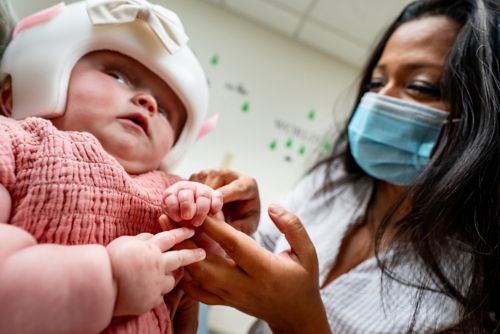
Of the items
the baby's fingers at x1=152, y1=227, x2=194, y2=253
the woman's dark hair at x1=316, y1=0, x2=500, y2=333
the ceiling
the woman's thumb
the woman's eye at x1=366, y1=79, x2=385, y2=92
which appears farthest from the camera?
the ceiling

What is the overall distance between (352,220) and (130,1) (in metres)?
0.69

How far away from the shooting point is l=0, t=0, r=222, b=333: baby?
30 centimetres

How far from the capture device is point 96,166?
0.43 metres

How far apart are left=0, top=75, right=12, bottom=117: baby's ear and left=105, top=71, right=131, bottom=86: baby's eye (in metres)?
0.17

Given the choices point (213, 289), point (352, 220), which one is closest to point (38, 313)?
point (213, 289)

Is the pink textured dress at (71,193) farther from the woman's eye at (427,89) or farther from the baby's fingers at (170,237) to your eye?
the woman's eye at (427,89)

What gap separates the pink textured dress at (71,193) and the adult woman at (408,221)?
0.33ft

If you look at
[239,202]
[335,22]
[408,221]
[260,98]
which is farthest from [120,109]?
[335,22]

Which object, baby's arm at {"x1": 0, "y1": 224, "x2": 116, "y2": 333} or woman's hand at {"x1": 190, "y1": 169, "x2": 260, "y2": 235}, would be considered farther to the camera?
woman's hand at {"x1": 190, "y1": 169, "x2": 260, "y2": 235}

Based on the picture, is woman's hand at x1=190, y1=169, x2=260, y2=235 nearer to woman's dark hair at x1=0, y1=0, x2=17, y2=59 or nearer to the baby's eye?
the baby's eye

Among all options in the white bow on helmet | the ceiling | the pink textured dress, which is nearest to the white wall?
the ceiling

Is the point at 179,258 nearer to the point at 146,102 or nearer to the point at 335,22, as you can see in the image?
the point at 146,102

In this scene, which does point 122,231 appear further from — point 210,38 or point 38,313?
point 210,38

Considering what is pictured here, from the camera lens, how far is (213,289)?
1.55 ft
